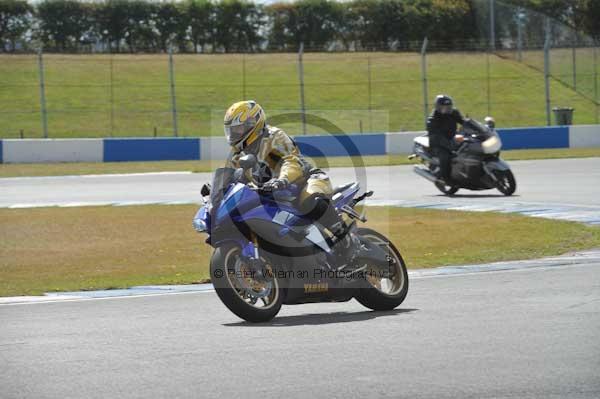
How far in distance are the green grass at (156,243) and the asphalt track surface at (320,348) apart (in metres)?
2.10

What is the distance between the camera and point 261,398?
5309mm

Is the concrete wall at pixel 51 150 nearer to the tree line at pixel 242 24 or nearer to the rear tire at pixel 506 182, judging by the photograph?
the rear tire at pixel 506 182

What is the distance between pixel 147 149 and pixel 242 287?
24.1 m

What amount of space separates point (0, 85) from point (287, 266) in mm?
39573

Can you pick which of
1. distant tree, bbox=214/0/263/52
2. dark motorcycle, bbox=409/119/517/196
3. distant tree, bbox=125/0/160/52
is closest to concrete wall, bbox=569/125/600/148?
dark motorcycle, bbox=409/119/517/196

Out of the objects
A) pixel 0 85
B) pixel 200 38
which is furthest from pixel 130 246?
pixel 200 38

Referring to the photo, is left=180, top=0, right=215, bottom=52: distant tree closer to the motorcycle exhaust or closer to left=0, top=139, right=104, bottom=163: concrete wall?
left=0, top=139, right=104, bottom=163: concrete wall

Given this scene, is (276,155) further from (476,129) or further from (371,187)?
(371,187)

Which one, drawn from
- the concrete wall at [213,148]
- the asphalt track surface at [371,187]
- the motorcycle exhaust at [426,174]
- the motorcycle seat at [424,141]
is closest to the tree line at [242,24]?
the concrete wall at [213,148]

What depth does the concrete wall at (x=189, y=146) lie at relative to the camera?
Answer: 30.7m

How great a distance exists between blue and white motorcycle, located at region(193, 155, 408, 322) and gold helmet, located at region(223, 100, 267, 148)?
264 mm

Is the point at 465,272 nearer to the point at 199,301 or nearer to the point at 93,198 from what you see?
the point at 199,301

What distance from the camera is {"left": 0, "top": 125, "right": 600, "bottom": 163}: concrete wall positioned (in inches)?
1209

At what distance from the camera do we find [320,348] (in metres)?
6.57
